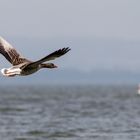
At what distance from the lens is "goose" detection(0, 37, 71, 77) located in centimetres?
2009

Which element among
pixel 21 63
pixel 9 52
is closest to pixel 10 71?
pixel 21 63

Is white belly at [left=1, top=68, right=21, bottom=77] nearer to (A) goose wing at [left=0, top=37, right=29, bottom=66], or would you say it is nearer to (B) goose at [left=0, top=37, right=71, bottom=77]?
(B) goose at [left=0, top=37, right=71, bottom=77]

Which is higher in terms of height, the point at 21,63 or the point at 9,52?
the point at 9,52

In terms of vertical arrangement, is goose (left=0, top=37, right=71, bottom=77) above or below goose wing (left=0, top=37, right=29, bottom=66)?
below

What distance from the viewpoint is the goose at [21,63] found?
65.9 feet

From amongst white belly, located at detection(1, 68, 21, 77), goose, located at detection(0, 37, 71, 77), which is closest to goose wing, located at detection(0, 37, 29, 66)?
goose, located at detection(0, 37, 71, 77)

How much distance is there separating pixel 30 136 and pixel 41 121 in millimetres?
9847

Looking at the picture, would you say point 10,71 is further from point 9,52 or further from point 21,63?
point 9,52

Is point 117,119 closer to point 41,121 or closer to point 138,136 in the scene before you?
point 41,121

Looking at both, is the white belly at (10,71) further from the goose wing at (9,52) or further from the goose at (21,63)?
the goose wing at (9,52)

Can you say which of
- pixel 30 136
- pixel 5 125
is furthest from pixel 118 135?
pixel 5 125

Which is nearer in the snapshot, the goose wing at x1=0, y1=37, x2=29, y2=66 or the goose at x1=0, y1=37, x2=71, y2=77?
the goose at x1=0, y1=37, x2=71, y2=77

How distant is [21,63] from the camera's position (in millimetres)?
22016

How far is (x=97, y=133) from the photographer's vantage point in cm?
4150
